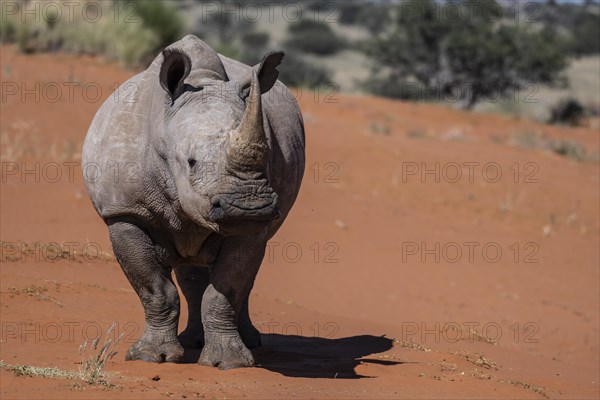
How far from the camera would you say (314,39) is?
208 ft

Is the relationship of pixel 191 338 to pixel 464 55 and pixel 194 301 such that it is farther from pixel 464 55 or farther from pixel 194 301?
pixel 464 55

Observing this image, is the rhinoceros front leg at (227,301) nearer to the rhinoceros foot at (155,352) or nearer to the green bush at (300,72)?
the rhinoceros foot at (155,352)

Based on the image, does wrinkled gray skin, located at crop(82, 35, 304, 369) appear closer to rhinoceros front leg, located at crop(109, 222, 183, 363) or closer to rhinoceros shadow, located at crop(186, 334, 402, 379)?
rhinoceros front leg, located at crop(109, 222, 183, 363)

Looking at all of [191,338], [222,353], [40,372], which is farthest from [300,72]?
[40,372]

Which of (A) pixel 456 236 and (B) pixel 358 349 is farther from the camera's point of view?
Answer: (A) pixel 456 236

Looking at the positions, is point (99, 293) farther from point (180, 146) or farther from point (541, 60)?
point (541, 60)

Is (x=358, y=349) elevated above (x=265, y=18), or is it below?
below

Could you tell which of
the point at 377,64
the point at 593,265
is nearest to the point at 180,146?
the point at 593,265

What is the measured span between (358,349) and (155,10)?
17.8m

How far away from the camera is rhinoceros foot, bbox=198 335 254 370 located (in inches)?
279

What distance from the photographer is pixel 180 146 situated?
641 cm

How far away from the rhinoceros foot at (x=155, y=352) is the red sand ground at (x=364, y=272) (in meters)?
0.14

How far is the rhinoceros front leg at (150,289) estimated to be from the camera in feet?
23.0

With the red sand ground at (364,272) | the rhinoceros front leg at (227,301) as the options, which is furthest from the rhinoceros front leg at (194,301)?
the rhinoceros front leg at (227,301)
